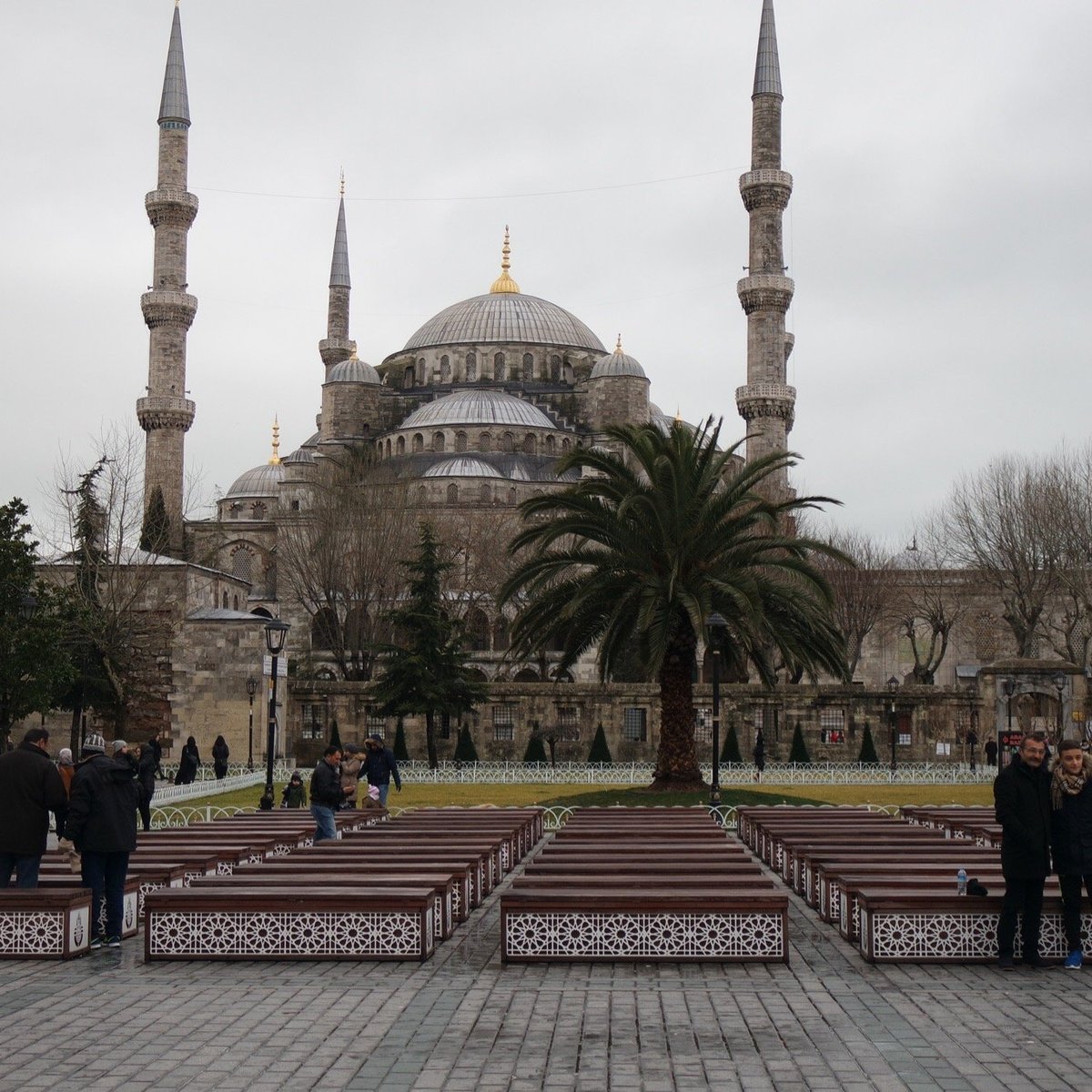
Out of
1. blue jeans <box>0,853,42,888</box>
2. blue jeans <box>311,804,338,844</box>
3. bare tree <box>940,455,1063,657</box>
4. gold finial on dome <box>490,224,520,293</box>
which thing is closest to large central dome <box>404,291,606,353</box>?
gold finial on dome <box>490,224,520,293</box>

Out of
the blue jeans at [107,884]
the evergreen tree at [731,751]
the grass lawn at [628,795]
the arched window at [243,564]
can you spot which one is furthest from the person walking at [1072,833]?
the arched window at [243,564]

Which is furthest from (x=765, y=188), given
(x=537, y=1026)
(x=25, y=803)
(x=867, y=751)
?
(x=537, y=1026)

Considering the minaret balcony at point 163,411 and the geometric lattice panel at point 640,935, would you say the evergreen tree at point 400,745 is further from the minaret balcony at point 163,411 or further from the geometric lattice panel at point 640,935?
the geometric lattice panel at point 640,935

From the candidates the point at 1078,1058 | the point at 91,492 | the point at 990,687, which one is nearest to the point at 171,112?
the point at 91,492

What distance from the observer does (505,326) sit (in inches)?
2931

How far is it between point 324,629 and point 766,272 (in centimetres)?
1952

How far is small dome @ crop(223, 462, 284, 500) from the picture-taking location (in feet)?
242

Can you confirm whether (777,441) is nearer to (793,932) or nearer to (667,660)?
(667,660)

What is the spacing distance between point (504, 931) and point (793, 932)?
2247 millimetres

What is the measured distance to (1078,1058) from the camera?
6.16 meters

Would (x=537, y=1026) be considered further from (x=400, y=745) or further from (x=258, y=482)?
(x=258, y=482)

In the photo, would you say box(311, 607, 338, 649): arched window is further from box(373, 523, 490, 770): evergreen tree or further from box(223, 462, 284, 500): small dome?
box(223, 462, 284, 500): small dome

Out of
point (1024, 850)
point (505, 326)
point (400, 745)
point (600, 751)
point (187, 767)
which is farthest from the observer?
point (505, 326)

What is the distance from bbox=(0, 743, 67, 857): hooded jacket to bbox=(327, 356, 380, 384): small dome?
194 ft
